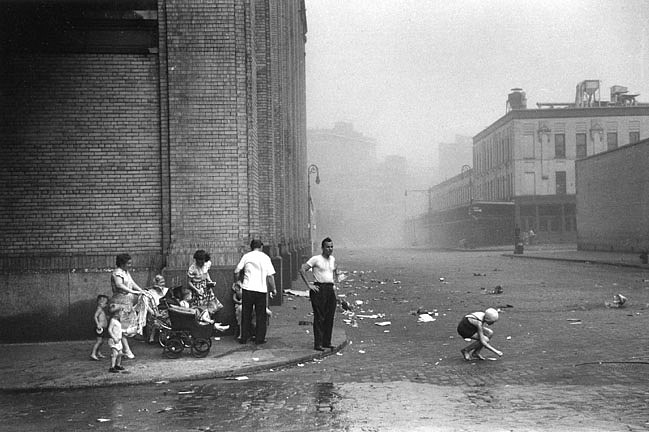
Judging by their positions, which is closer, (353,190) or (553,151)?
(553,151)

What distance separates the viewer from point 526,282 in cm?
2358

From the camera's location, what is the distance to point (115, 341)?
9.12 m

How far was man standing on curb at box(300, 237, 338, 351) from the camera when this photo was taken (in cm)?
1048

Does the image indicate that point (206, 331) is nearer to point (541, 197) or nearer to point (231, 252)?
point (231, 252)

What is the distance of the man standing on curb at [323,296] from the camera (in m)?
10.5

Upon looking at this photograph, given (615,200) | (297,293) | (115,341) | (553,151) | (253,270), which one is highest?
(553,151)

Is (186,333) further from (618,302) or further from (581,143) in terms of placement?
(581,143)

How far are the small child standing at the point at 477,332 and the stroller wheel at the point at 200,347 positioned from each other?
3.67m

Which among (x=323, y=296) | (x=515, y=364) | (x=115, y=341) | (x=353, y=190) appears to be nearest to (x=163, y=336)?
(x=115, y=341)

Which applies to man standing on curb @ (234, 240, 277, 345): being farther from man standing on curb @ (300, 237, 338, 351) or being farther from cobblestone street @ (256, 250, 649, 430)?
cobblestone street @ (256, 250, 649, 430)

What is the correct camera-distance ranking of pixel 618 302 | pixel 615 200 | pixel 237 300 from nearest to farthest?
pixel 237 300
pixel 618 302
pixel 615 200

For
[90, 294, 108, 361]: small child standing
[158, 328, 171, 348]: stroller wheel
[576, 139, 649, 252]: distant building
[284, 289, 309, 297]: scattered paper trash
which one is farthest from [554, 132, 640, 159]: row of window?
[90, 294, 108, 361]: small child standing

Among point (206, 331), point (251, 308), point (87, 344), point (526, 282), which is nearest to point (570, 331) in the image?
point (251, 308)

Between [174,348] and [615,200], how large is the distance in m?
38.3
